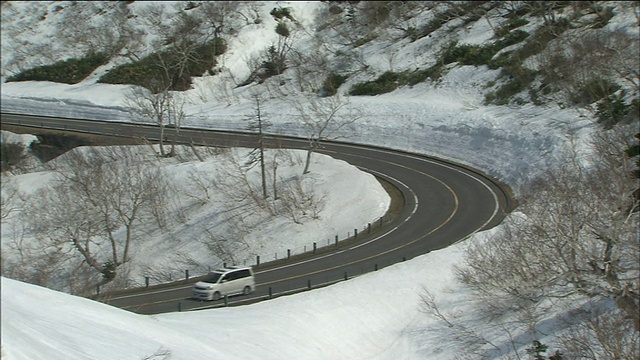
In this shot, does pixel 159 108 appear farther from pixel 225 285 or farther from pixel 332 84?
pixel 225 285

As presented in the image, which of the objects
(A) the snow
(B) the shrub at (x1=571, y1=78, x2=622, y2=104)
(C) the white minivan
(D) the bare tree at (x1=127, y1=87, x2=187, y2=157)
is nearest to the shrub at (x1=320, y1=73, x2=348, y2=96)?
(A) the snow

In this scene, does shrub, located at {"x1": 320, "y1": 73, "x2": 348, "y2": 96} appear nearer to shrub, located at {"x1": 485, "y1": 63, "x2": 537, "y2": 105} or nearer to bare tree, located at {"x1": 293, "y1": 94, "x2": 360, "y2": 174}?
bare tree, located at {"x1": 293, "y1": 94, "x2": 360, "y2": 174}

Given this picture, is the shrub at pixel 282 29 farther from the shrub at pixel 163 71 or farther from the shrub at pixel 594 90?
the shrub at pixel 594 90

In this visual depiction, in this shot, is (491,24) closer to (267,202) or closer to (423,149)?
(423,149)

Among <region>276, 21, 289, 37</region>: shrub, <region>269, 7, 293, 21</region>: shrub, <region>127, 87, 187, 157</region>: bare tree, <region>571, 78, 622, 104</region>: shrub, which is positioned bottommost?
<region>127, 87, 187, 157</region>: bare tree

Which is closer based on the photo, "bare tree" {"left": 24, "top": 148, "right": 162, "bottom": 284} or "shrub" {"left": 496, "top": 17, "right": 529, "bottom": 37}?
"bare tree" {"left": 24, "top": 148, "right": 162, "bottom": 284}

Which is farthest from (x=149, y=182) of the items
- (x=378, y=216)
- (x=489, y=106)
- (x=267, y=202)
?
(x=489, y=106)
